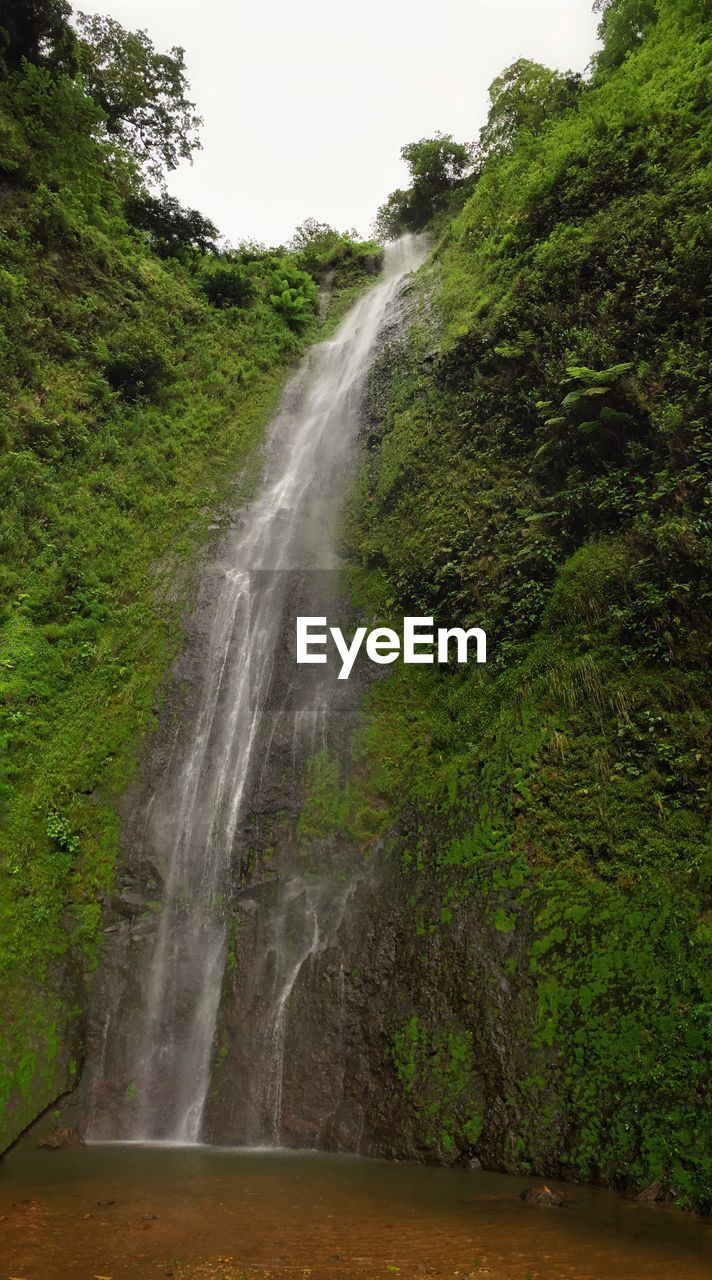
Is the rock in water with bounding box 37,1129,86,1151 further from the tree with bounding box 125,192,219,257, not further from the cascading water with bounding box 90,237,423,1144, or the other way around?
the tree with bounding box 125,192,219,257

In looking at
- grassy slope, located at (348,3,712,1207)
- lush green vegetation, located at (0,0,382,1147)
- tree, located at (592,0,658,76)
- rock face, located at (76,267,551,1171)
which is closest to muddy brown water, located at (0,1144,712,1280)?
rock face, located at (76,267,551,1171)

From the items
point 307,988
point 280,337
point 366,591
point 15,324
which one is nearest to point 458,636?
point 366,591

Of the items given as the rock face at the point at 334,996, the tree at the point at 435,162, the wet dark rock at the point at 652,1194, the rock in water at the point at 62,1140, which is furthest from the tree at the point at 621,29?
the rock in water at the point at 62,1140

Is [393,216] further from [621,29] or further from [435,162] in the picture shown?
[621,29]

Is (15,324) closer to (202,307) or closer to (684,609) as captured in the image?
(202,307)

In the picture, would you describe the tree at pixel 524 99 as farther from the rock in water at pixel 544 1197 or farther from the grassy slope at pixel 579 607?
the rock in water at pixel 544 1197
